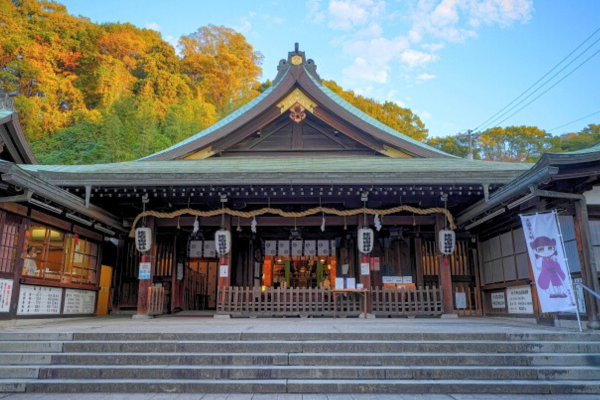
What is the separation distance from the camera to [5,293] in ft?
30.6

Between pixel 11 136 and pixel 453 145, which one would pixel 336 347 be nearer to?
pixel 11 136

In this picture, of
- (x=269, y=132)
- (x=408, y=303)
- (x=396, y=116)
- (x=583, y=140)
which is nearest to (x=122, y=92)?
(x=396, y=116)

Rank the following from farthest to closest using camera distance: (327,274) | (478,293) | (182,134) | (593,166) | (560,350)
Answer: (182,134)
(327,274)
(478,293)
(593,166)
(560,350)

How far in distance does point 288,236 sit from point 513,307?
22.6 feet

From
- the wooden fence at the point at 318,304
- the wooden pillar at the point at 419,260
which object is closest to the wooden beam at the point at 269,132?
the wooden fence at the point at 318,304

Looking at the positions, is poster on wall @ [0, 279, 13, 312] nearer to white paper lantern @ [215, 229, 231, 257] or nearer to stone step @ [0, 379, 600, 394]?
stone step @ [0, 379, 600, 394]

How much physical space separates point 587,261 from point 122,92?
36.0 metres

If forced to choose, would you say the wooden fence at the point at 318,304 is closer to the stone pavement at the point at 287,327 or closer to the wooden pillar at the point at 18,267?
the stone pavement at the point at 287,327

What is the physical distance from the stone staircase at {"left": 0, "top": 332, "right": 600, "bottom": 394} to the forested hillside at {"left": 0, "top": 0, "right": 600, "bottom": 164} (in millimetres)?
23597

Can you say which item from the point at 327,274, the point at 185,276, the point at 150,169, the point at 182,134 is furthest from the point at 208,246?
the point at 182,134

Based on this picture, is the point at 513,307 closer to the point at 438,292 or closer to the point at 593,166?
the point at 438,292

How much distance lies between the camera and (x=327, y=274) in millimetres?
17422

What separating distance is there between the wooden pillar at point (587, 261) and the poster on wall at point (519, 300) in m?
2.50

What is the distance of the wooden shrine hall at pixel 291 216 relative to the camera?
9.63m
